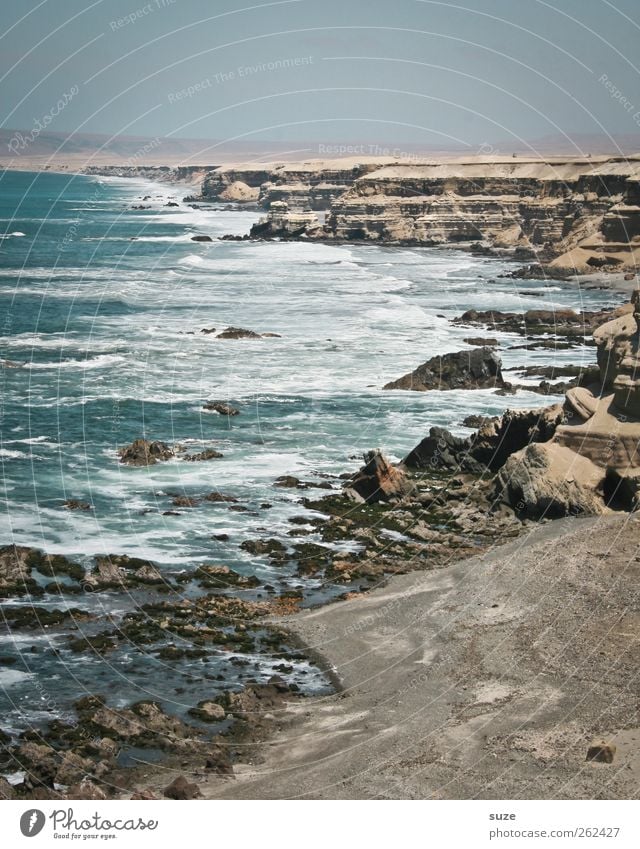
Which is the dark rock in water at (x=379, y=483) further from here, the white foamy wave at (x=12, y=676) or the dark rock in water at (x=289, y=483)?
the white foamy wave at (x=12, y=676)

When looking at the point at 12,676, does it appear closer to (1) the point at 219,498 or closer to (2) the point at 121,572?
(2) the point at 121,572

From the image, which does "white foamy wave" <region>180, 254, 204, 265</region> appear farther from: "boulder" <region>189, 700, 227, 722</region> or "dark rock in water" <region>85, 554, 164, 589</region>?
"boulder" <region>189, 700, 227, 722</region>

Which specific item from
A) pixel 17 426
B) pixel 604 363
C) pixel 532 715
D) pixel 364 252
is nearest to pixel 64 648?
pixel 532 715

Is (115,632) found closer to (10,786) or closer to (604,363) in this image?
(10,786)

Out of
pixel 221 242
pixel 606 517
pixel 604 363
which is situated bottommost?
pixel 606 517

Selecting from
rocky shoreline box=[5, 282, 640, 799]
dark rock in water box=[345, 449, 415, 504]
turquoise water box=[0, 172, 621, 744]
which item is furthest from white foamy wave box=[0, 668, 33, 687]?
dark rock in water box=[345, 449, 415, 504]

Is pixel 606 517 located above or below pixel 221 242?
below

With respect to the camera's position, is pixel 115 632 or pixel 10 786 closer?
pixel 10 786

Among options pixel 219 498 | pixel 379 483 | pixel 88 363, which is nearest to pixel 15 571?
pixel 219 498

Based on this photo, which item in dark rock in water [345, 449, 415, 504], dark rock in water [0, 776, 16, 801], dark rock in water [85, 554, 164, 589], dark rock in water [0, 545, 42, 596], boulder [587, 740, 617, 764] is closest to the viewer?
boulder [587, 740, 617, 764]
